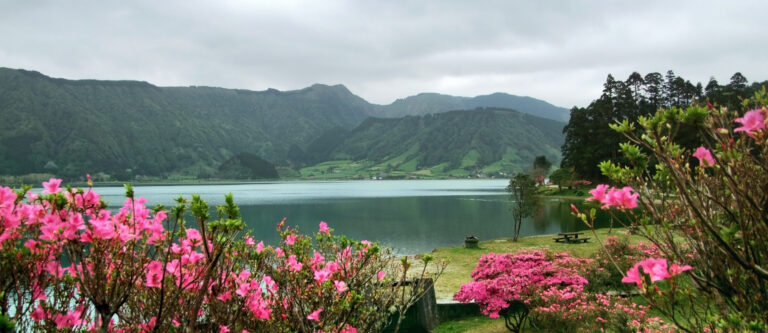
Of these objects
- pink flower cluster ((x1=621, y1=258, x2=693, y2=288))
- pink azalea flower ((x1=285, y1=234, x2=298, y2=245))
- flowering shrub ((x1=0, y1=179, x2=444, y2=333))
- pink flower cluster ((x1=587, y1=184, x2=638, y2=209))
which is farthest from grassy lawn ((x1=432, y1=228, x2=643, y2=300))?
pink flower cluster ((x1=621, y1=258, x2=693, y2=288))

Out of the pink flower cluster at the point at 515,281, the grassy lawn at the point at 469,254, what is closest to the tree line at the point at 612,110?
the grassy lawn at the point at 469,254

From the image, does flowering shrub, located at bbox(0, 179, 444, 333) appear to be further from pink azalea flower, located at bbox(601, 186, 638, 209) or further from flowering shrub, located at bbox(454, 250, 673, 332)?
flowering shrub, located at bbox(454, 250, 673, 332)

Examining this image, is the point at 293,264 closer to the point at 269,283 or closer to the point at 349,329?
the point at 269,283

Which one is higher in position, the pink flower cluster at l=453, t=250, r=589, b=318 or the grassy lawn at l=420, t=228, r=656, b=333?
the pink flower cluster at l=453, t=250, r=589, b=318

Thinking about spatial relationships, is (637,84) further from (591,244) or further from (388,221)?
(591,244)

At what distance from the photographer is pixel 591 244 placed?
1018 inches

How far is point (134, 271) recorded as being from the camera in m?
3.31

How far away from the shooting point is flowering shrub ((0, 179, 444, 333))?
294 cm

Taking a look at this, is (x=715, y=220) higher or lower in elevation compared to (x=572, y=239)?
higher

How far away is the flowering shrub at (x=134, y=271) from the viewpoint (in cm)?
294

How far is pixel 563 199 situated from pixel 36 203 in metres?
70.8

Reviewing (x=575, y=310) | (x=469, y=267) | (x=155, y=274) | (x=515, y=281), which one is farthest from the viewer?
(x=469, y=267)

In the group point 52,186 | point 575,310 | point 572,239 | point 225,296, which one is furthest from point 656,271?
point 572,239

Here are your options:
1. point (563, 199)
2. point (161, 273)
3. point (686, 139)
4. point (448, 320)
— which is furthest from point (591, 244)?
point (563, 199)
